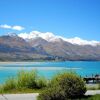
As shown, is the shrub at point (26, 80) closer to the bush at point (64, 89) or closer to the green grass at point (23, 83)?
the green grass at point (23, 83)

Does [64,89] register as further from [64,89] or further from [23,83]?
[23,83]

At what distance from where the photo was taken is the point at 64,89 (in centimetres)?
1353

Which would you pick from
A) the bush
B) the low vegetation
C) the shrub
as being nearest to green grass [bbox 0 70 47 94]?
the shrub

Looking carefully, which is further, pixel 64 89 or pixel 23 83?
pixel 23 83

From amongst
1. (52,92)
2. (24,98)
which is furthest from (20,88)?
(52,92)

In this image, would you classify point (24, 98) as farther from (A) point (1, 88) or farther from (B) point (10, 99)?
(A) point (1, 88)

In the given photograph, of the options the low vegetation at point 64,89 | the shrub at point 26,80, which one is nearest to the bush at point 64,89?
the low vegetation at point 64,89

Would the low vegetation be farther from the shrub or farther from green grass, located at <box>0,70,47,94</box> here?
the shrub

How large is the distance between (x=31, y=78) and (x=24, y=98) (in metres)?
4.50

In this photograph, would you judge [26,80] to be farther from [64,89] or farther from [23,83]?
[64,89]

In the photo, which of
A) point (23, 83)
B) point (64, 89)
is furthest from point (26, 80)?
point (64, 89)

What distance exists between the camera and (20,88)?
58.5 ft

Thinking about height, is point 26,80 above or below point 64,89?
above

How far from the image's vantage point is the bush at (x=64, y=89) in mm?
12804
